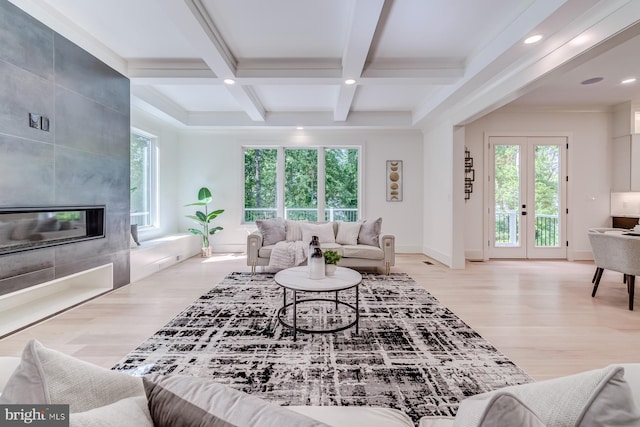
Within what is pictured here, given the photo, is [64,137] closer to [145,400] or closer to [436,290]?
[145,400]

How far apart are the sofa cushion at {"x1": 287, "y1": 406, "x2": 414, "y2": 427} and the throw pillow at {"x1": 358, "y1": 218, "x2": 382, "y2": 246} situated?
3788 millimetres

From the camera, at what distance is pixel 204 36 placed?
109 inches

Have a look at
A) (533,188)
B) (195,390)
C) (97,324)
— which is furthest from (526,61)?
(97,324)

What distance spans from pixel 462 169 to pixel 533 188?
166cm

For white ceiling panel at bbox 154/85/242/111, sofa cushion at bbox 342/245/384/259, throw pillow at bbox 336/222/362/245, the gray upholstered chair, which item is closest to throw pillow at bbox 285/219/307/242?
throw pillow at bbox 336/222/362/245

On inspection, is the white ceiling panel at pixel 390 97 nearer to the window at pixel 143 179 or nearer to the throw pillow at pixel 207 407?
the window at pixel 143 179

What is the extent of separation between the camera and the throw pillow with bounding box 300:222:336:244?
4.76 m

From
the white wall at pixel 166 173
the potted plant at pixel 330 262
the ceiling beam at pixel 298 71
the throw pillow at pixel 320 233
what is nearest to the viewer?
the potted plant at pixel 330 262

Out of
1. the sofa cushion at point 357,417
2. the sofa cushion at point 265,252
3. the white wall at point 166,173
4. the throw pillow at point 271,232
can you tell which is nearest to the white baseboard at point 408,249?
the throw pillow at point 271,232

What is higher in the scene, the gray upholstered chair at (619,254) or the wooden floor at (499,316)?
the gray upholstered chair at (619,254)

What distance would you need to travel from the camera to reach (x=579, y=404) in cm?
58

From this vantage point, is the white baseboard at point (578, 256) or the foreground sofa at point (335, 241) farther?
the white baseboard at point (578, 256)

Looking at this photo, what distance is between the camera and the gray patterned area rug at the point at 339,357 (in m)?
1.73

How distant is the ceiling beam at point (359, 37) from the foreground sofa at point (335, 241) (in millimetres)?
2098
